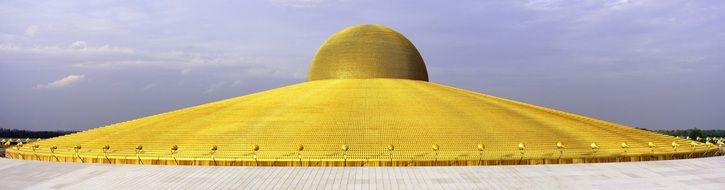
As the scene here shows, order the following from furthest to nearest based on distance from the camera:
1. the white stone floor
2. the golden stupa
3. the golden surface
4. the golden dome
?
the golden dome
the golden surface
the golden stupa
the white stone floor

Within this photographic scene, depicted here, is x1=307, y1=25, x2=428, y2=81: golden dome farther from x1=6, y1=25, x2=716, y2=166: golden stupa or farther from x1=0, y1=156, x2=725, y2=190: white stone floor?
x1=0, y1=156, x2=725, y2=190: white stone floor

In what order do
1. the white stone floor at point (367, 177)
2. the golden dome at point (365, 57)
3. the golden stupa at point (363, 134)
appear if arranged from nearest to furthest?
1. the white stone floor at point (367, 177)
2. the golden stupa at point (363, 134)
3. the golden dome at point (365, 57)

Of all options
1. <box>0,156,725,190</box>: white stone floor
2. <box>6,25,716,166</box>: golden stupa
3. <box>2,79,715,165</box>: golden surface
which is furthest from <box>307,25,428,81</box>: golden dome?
<box>0,156,725,190</box>: white stone floor

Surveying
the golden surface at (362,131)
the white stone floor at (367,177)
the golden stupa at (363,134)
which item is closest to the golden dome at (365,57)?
the golden stupa at (363,134)

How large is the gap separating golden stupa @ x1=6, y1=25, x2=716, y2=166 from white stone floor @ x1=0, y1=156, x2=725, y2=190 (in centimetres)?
172

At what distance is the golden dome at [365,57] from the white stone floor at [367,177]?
570 inches

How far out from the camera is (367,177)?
51.7 feet

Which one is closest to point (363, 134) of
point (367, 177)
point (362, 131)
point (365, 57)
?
point (362, 131)

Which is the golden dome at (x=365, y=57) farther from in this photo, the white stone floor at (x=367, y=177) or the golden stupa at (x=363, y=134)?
the white stone floor at (x=367, y=177)

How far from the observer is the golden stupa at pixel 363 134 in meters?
20.0

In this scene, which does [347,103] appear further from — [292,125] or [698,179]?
[698,179]

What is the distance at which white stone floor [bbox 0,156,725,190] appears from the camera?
14.8 m

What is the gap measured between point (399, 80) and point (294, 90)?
21.0ft

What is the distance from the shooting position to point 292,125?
23141mm
